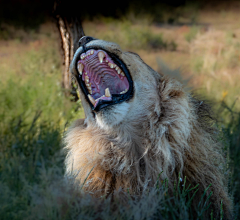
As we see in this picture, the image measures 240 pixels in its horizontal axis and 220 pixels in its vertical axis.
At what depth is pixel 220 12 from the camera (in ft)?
42.9

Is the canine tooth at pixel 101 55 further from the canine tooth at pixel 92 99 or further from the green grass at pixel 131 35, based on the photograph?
the green grass at pixel 131 35

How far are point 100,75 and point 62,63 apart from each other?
88.3 inches

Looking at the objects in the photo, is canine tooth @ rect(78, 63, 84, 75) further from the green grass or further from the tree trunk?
the green grass

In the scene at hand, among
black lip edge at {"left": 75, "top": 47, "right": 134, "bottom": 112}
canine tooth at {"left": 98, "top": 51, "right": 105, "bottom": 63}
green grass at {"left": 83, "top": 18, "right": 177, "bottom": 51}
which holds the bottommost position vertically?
green grass at {"left": 83, "top": 18, "right": 177, "bottom": 51}

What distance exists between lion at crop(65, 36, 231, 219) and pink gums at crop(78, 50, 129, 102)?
Result: 0.6 inches

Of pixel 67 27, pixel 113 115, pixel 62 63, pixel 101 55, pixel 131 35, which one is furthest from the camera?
pixel 131 35

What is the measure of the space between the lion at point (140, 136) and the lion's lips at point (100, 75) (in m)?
0.01

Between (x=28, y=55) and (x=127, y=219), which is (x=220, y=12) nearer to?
(x=28, y=55)

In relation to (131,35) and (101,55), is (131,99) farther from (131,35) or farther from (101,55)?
(131,35)

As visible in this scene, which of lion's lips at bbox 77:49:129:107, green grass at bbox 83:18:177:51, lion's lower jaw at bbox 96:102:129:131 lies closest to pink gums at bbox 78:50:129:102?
lion's lips at bbox 77:49:129:107

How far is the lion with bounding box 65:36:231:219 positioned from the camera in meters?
2.40

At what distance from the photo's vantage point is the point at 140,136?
2502mm

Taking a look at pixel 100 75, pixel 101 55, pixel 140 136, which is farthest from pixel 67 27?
pixel 140 136

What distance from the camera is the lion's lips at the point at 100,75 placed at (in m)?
2.67
